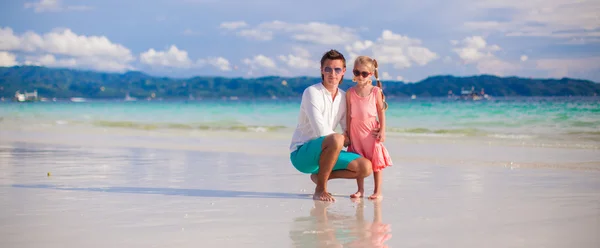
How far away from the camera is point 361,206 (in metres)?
6.43

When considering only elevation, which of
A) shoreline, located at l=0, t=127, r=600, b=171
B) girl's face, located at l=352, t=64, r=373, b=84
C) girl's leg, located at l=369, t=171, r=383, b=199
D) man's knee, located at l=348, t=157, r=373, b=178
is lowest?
shoreline, located at l=0, t=127, r=600, b=171

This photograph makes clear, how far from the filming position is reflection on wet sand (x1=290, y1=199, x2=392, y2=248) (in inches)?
190

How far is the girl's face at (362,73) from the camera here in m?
6.55

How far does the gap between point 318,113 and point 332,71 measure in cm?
43

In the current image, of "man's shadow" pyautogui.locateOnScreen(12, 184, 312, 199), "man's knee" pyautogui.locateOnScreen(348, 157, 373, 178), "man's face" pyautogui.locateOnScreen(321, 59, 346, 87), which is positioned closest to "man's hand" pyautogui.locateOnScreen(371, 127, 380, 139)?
"man's knee" pyautogui.locateOnScreen(348, 157, 373, 178)

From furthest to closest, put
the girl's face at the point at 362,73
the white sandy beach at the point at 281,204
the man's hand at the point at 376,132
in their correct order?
the man's hand at the point at 376,132 < the girl's face at the point at 362,73 < the white sandy beach at the point at 281,204

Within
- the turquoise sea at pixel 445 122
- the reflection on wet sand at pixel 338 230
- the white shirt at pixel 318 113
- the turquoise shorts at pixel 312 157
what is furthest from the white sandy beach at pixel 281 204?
the turquoise sea at pixel 445 122

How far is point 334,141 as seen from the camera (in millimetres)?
6449

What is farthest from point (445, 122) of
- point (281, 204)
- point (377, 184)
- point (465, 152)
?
point (281, 204)

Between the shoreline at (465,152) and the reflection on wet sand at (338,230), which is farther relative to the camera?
the shoreline at (465,152)

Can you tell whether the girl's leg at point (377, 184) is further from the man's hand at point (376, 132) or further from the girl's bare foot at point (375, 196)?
the man's hand at point (376, 132)

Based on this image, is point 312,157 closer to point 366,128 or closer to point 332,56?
point 366,128

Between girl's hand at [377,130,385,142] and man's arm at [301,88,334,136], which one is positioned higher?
man's arm at [301,88,334,136]

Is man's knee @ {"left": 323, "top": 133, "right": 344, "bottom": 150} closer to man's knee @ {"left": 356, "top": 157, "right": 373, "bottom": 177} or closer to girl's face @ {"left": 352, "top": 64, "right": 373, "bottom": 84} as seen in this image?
man's knee @ {"left": 356, "top": 157, "right": 373, "bottom": 177}
